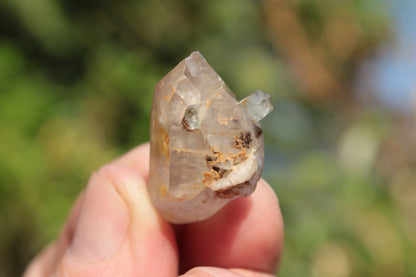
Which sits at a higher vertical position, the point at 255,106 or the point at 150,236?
the point at 255,106

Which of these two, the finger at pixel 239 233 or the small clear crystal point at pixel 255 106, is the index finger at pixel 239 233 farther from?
the small clear crystal point at pixel 255 106

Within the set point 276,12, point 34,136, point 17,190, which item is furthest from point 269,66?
point 17,190

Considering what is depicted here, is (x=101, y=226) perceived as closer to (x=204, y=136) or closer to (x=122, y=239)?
(x=122, y=239)

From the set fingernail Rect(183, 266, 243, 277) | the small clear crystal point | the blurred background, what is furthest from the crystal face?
the blurred background

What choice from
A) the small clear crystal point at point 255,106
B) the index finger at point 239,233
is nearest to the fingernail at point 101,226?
the index finger at point 239,233

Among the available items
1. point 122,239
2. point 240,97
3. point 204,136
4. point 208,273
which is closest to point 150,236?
point 122,239

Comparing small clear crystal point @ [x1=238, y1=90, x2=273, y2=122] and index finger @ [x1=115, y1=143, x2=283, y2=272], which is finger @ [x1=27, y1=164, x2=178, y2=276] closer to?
index finger @ [x1=115, y1=143, x2=283, y2=272]

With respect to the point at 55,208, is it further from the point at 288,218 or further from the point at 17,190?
the point at 288,218
